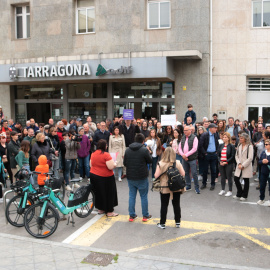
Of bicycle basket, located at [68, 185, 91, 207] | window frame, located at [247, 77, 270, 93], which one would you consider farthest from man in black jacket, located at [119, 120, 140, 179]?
window frame, located at [247, 77, 270, 93]

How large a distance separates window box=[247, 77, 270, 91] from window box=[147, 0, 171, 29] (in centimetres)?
487

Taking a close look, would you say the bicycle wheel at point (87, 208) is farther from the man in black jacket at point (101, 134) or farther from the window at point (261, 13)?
the window at point (261, 13)

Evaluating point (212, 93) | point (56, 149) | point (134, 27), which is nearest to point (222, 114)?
point (212, 93)

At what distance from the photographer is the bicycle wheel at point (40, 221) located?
6.54m

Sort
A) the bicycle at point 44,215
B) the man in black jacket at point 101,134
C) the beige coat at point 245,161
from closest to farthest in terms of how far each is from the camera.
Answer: the bicycle at point 44,215
the beige coat at point 245,161
the man in black jacket at point 101,134

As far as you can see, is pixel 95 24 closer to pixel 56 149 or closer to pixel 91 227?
pixel 56 149

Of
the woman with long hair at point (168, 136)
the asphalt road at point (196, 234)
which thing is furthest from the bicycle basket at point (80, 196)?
the woman with long hair at point (168, 136)

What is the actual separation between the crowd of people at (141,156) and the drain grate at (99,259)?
164cm

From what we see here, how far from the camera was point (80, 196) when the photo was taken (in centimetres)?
742

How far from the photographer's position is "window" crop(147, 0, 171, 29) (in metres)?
16.7

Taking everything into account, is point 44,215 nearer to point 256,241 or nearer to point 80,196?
point 80,196

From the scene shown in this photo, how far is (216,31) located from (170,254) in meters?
13.1

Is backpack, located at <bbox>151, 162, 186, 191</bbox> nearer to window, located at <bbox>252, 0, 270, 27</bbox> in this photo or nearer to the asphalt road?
the asphalt road

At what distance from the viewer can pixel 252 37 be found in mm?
16156
